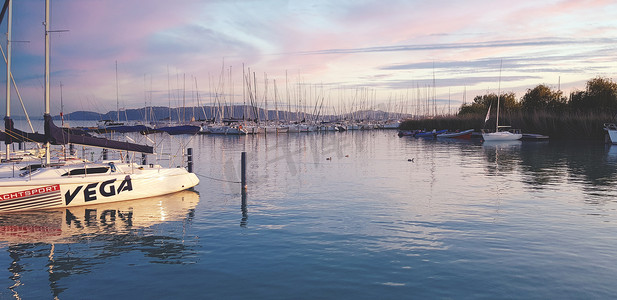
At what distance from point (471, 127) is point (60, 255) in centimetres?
8828

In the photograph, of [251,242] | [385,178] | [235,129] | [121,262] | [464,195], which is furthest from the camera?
[235,129]

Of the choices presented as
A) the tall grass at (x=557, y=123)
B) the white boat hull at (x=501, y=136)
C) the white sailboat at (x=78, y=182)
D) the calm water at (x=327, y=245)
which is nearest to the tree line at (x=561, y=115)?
the tall grass at (x=557, y=123)

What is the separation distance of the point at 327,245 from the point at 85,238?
7.71m

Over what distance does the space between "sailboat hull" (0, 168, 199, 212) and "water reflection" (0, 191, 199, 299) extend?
13.9 inches

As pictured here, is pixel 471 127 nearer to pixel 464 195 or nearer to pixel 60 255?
pixel 464 195

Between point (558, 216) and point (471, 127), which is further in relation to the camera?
point (471, 127)

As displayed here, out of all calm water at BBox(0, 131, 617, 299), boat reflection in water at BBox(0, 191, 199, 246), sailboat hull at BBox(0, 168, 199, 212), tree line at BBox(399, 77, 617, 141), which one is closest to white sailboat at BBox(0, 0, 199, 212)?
sailboat hull at BBox(0, 168, 199, 212)

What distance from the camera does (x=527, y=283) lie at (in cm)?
986

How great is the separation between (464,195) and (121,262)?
52.4 feet

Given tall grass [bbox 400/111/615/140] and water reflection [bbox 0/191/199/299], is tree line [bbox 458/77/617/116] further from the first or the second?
water reflection [bbox 0/191/199/299]

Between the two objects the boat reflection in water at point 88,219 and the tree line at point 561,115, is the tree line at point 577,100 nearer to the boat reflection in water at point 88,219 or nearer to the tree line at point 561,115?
the tree line at point 561,115

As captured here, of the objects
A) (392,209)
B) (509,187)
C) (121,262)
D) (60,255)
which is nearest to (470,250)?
(392,209)

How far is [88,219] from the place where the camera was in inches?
656

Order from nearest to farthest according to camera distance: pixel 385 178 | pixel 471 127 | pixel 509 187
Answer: pixel 509 187
pixel 385 178
pixel 471 127
